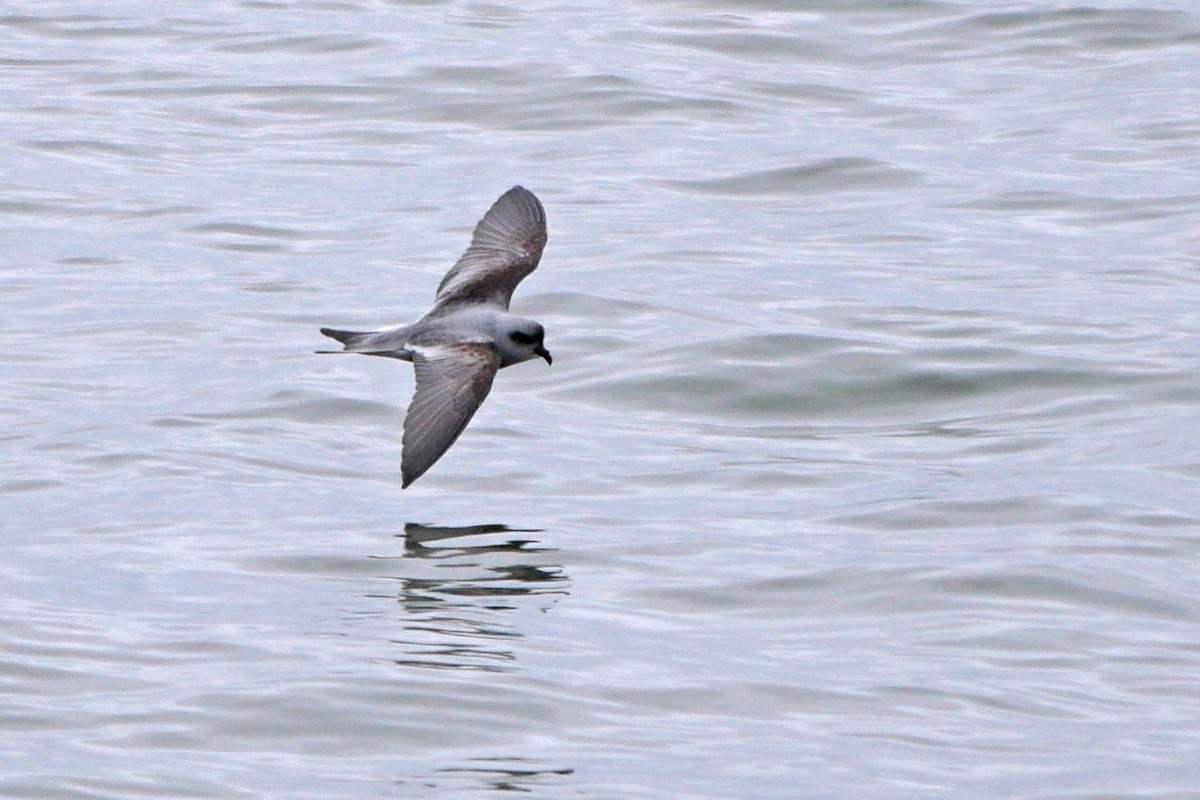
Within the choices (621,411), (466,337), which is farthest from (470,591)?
(621,411)

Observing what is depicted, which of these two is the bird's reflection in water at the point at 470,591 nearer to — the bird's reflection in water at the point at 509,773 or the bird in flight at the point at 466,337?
the bird in flight at the point at 466,337

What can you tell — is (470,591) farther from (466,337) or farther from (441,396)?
(466,337)

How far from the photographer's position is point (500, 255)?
35.6 feet

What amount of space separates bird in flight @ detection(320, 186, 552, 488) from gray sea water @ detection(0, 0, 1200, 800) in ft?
1.58

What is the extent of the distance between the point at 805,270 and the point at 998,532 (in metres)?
Answer: 4.92

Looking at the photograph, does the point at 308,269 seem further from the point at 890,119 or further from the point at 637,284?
the point at 890,119

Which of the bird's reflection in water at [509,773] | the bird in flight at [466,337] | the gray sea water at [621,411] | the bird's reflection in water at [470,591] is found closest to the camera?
the bird's reflection in water at [509,773]

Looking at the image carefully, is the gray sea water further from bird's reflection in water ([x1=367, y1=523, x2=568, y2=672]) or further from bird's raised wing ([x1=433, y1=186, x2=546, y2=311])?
bird's raised wing ([x1=433, y1=186, x2=546, y2=311])

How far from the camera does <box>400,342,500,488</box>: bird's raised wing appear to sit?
877cm

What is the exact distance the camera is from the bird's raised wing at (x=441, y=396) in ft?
28.8

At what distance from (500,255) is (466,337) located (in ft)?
4.03

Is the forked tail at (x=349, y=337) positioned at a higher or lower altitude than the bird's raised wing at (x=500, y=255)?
lower

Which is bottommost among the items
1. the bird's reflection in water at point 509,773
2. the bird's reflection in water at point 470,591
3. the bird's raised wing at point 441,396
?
the bird's reflection in water at point 470,591

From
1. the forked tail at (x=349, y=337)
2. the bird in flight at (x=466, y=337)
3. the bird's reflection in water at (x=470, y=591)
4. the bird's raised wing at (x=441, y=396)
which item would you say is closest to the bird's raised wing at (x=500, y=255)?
the bird in flight at (x=466, y=337)
